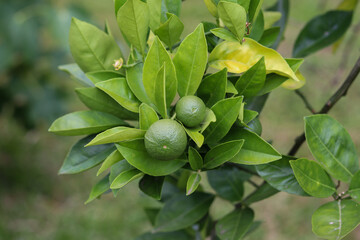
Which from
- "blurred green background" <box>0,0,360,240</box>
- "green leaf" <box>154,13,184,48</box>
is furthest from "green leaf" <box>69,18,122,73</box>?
"blurred green background" <box>0,0,360,240</box>

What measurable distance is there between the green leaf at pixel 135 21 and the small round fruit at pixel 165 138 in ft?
0.44

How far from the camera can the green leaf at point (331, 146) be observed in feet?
1.85

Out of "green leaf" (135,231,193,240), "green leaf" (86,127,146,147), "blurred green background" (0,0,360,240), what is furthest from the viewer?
"blurred green background" (0,0,360,240)

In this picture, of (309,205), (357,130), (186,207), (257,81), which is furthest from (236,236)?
(357,130)

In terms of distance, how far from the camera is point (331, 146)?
23.0 inches

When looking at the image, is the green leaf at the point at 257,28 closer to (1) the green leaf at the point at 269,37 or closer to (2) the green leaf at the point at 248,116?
(1) the green leaf at the point at 269,37

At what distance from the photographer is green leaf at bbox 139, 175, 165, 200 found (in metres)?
0.56

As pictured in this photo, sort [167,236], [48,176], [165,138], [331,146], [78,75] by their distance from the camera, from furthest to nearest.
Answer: [48,176], [167,236], [78,75], [331,146], [165,138]

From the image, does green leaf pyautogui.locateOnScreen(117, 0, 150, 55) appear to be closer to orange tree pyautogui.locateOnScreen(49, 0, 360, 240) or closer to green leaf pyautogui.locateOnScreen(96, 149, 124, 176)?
orange tree pyautogui.locateOnScreen(49, 0, 360, 240)

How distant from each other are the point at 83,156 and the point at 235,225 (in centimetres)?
28

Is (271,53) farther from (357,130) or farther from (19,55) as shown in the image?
(357,130)

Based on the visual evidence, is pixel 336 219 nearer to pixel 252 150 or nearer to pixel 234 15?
pixel 252 150

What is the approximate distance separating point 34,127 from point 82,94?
1816 millimetres

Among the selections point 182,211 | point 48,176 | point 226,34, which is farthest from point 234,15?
point 48,176
